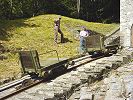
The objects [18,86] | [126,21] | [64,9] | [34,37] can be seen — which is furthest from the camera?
[64,9]

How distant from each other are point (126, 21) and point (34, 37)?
744 cm

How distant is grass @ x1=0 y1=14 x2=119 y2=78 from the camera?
2270cm

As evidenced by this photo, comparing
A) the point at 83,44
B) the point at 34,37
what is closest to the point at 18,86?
the point at 83,44

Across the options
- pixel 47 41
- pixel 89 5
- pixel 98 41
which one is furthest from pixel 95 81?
pixel 89 5

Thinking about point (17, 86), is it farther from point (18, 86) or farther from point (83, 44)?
point (83, 44)

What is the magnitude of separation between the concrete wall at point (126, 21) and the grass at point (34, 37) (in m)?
3.43

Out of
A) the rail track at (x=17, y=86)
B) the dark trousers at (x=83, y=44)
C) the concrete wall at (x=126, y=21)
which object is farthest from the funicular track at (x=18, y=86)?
the concrete wall at (x=126, y=21)

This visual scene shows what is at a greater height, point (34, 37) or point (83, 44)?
point (34, 37)

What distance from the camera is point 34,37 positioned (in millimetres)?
29234

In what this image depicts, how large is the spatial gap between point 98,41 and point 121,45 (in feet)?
14.2

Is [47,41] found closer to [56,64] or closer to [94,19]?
[56,64]

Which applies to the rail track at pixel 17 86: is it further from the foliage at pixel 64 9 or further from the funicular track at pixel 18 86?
the foliage at pixel 64 9

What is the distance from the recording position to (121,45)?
25328 mm

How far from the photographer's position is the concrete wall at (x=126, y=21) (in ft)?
83.0
